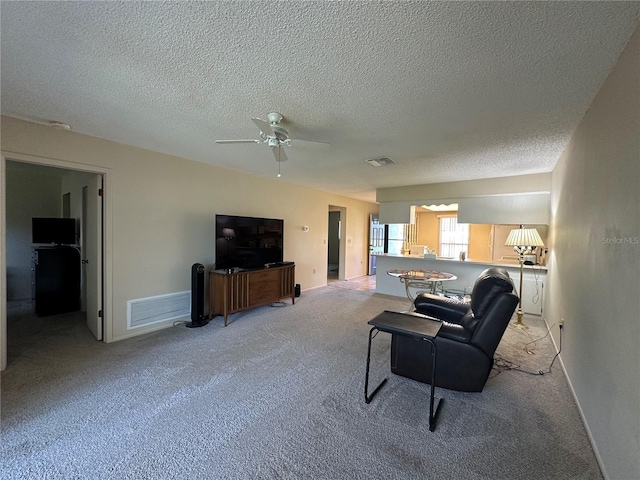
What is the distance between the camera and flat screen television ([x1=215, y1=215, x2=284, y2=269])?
13.5ft

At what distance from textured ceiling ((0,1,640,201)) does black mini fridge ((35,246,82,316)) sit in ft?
8.49

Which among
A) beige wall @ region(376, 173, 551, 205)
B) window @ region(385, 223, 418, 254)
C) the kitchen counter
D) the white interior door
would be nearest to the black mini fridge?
the white interior door

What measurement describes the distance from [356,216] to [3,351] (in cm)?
708

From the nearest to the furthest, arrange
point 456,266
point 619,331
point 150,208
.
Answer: point 619,331 < point 150,208 < point 456,266

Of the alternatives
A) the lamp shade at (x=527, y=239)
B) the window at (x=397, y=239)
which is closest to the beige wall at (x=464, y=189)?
the window at (x=397, y=239)

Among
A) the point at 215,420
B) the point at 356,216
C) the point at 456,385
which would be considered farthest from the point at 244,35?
the point at 356,216

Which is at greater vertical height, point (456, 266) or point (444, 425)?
point (456, 266)

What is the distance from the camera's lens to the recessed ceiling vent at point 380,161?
3.79 metres

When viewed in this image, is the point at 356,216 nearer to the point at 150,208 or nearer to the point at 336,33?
the point at 150,208

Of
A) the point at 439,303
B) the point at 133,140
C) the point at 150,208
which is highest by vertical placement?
the point at 133,140

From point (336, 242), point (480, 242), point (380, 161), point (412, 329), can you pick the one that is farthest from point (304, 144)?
point (336, 242)

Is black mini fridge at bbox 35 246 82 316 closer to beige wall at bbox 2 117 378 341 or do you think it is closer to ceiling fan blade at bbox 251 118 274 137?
beige wall at bbox 2 117 378 341

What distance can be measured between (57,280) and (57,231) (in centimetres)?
88

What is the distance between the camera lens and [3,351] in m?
2.56
